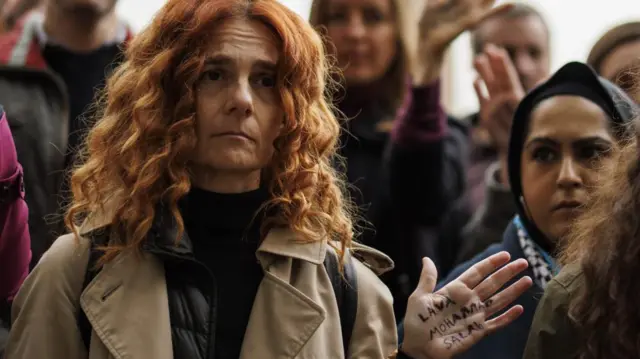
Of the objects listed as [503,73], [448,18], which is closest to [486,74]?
[503,73]

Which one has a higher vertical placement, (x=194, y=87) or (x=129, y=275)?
(x=194, y=87)

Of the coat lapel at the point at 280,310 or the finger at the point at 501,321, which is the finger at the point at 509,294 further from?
the coat lapel at the point at 280,310

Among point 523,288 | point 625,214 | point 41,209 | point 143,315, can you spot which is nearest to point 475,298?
point 523,288

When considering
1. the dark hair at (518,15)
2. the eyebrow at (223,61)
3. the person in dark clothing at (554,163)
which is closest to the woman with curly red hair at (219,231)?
the eyebrow at (223,61)

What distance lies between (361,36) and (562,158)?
1.40 metres

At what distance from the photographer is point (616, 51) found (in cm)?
561

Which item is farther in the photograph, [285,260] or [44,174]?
[44,174]

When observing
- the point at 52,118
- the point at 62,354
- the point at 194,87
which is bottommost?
the point at 62,354

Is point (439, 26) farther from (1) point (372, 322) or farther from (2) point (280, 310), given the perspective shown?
(2) point (280, 310)

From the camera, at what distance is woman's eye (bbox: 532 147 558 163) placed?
4.47m

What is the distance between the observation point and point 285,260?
3785mm

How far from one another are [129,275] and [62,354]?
0.26 metres

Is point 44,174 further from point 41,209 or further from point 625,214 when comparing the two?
point 625,214

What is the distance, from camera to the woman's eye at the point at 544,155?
14.7 ft
